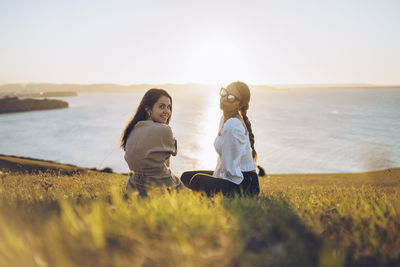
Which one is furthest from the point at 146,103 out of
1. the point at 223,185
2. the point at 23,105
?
the point at 23,105

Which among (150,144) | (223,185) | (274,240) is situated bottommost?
(223,185)

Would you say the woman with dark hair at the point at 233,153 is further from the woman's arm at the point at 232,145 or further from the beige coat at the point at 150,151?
the beige coat at the point at 150,151

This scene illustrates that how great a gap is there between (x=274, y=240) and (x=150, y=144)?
2.82m

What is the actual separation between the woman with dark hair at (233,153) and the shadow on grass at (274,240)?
1.66 m

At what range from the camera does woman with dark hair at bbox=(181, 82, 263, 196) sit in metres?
4.95

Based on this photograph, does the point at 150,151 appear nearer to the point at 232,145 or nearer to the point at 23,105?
the point at 232,145

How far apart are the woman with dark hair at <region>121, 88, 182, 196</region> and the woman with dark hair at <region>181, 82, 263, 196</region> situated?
0.70 meters

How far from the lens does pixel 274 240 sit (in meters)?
2.55

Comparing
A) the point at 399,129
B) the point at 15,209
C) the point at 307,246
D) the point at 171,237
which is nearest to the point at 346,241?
the point at 307,246

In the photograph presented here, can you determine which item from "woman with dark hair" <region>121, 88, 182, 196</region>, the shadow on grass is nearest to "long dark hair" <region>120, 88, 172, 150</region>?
"woman with dark hair" <region>121, 88, 182, 196</region>

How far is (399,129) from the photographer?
8075 cm

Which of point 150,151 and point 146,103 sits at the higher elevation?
point 146,103

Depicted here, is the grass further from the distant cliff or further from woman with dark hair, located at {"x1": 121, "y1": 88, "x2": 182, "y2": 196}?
the distant cliff

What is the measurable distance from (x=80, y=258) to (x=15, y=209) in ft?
5.78
